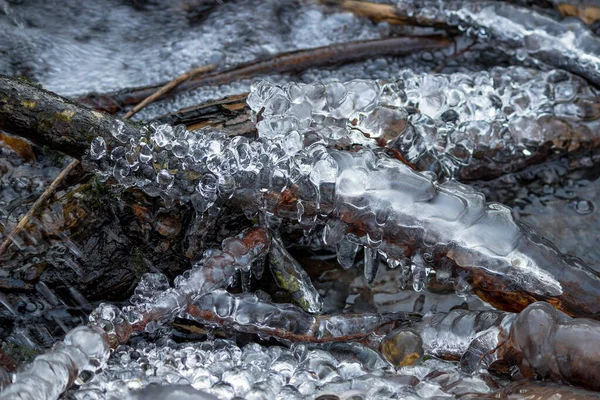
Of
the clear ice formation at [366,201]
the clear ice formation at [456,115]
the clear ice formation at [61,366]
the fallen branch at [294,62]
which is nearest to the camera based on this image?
the clear ice formation at [61,366]

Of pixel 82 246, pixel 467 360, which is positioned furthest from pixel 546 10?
pixel 82 246

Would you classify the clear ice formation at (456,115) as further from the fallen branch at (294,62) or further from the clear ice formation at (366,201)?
the fallen branch at (294,62)

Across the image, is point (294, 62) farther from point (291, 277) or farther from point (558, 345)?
point (558, 345)

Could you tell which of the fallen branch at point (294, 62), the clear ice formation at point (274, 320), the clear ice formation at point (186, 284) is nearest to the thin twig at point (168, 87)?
the fallen branch at point (294, 62)

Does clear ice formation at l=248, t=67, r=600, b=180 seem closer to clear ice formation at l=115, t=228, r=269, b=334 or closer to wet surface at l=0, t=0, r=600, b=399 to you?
wet surface at l=0, t=0, r=600, b=399

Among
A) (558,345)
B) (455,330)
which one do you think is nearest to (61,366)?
(455,330)

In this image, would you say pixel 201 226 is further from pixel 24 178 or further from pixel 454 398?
pixel 454 398
